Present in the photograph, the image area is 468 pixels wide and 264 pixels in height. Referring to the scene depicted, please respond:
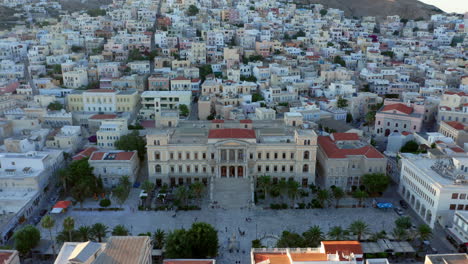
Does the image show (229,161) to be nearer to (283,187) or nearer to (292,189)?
(283,187)

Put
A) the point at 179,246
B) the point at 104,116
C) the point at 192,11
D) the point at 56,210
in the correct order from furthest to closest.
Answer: the point at 192,11 < the point at 104,116 < the point at 56,210 < the point at 179,246

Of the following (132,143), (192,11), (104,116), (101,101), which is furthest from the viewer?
(192,11)

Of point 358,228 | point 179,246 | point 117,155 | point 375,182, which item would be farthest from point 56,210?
point 375,182

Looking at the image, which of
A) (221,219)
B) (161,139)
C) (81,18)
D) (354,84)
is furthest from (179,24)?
(221,219)

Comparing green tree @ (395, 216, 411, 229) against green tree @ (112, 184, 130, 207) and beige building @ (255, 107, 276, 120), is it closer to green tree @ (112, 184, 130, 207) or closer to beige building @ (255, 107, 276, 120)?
green tree @ (112, 184, 130, 207)

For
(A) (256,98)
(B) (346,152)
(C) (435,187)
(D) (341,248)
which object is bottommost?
(D) (341,248)

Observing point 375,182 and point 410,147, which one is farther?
point 410,147

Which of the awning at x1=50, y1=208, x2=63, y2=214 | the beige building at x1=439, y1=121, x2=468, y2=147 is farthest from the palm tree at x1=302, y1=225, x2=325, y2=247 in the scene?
the beige building at x1=439, y1=121, x2=468, y2=147
